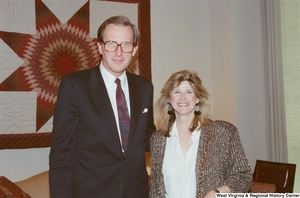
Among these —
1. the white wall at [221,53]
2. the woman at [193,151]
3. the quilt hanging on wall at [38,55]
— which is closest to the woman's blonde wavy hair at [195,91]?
the woman at [193,151]

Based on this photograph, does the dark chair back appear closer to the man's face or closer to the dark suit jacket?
the dark suit jacket

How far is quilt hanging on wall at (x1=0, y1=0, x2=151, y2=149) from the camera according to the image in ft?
10.5

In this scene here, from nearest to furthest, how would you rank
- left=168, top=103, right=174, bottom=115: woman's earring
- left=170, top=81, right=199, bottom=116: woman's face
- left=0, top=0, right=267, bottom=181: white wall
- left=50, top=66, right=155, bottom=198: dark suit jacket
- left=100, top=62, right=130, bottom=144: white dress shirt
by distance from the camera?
1. left=50, top=66, right=155, bottom=198: dark suit jacket
2. left=100, top=62, right=130, bottom=144: white dress shirt
3. left=170, top=81, right=199, bottom=116: woman's face
4. left=168, top=103, right=174, bottom=115: woman's earring
5. left=0, top=0, right=267, bottom=181: white wall

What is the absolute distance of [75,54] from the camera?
11.5 feet

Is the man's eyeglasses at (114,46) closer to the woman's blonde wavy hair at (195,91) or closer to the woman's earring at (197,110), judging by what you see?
the woman's blonde wavy hair at (195,91)

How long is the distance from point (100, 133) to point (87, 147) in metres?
0.10

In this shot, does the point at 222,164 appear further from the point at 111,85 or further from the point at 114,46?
the point at 114,46

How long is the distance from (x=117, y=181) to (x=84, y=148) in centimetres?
24

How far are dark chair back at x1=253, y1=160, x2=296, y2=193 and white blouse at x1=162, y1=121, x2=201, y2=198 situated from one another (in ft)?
5.20

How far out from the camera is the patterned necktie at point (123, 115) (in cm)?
179

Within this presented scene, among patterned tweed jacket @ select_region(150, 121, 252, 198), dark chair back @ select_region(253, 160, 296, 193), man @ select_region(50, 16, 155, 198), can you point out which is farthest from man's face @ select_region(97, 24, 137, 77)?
dark chair back @ select_region(253, 160, 296, 193)

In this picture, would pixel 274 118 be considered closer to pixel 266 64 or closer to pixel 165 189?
pixel 266 64

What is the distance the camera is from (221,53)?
13.2 ft

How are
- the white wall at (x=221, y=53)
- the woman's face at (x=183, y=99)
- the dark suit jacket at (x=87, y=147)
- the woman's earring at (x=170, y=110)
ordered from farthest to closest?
the white wall at (x=221, y=53) < the woman's earring at (x=170, y=110) < the woman's face at (x=183, y=99) < the dark suit jacket at (x=87, y=147)
